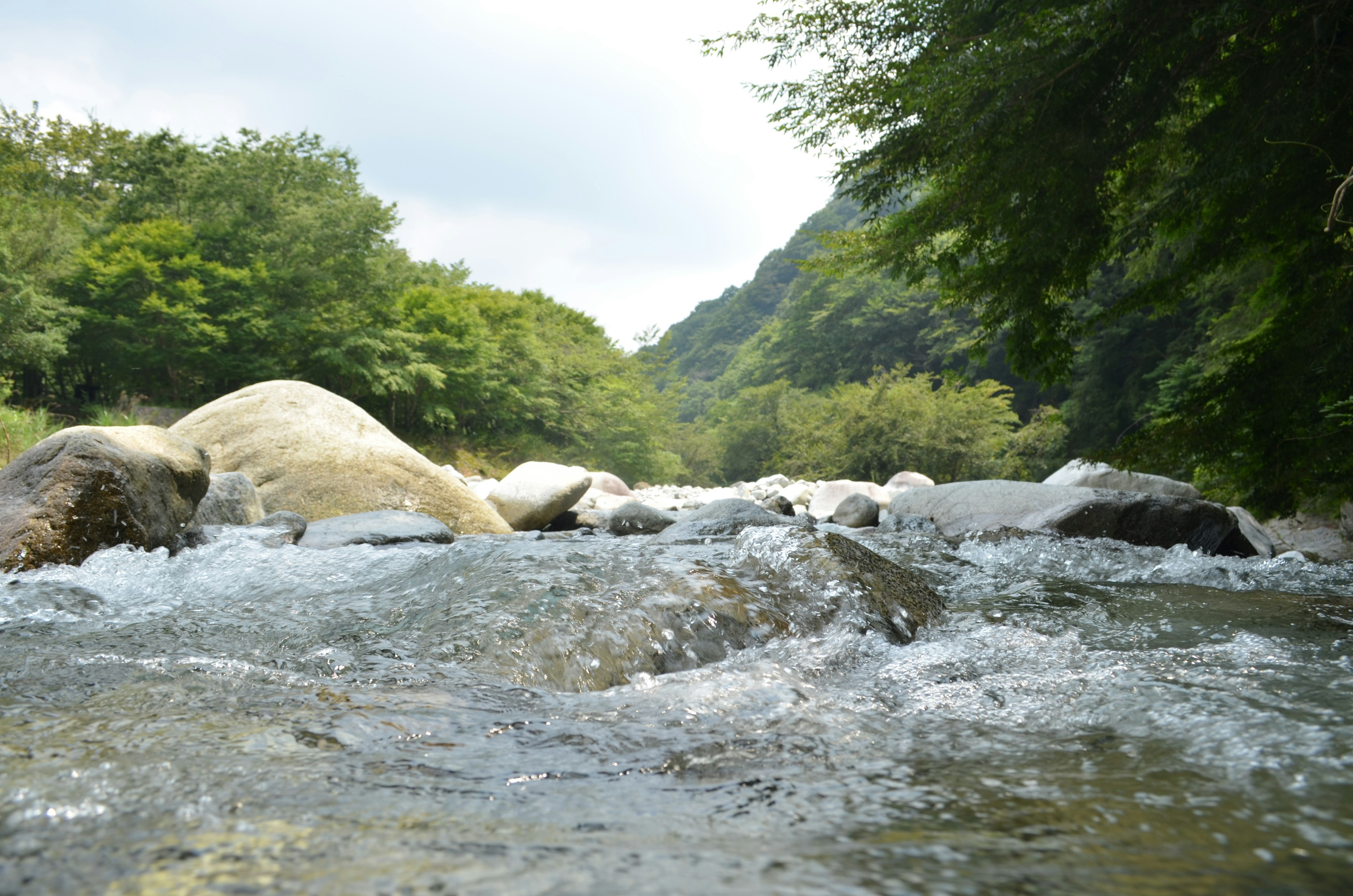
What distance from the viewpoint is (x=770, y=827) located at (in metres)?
1.14

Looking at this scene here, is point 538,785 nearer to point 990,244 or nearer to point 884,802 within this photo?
point 884,802

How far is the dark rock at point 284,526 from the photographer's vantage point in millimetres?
4864

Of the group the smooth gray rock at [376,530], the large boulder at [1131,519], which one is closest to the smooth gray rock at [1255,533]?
the large boulder at [1131,519]

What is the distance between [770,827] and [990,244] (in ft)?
15.9

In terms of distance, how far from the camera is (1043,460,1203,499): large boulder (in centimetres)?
773

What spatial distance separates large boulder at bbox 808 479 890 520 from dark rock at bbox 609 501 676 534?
193 inches

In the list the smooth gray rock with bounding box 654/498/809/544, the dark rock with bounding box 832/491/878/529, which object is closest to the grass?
the smooth gray rock with bounding box 654/498/809/544

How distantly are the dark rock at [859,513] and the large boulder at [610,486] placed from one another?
21.3 feet

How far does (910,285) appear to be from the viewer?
19.0 ft

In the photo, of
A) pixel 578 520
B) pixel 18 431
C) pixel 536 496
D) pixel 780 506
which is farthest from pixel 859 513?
pixel 18 431

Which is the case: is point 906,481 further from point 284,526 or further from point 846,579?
point 846,579

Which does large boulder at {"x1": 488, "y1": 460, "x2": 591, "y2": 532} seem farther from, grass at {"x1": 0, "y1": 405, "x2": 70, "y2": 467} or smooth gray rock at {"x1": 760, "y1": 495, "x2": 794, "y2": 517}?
grass at {"x1": 0, "y1": 405, "x2": 70, "y2": 467}

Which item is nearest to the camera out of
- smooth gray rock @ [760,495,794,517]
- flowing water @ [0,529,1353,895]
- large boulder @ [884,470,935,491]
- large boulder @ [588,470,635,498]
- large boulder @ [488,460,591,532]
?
flowing water @ [0,529,1353,895]

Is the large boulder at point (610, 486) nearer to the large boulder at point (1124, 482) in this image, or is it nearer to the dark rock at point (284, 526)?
the large boulder at point (1124, 482)
